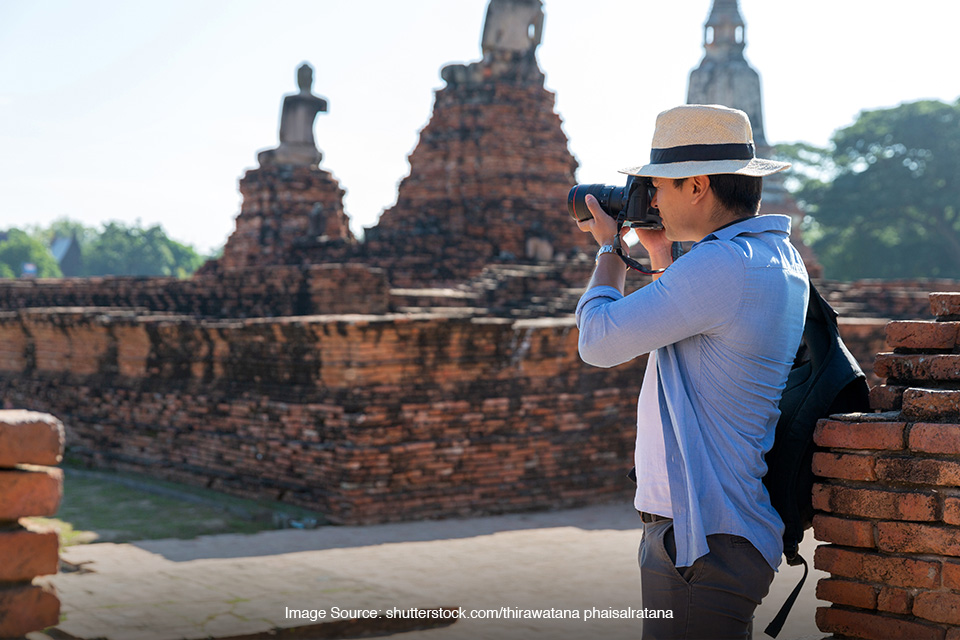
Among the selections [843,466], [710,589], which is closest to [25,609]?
[710,589]

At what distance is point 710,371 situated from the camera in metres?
1.96

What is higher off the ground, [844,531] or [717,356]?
[717,356]

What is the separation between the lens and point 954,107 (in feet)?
100

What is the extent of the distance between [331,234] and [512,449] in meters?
9.73

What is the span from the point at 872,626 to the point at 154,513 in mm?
5252

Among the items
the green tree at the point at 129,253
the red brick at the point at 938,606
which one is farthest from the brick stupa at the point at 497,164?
the green tree at the point at 129,253

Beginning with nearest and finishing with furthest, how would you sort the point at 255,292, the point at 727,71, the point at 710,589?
the point at 710,589, the point at 255,292, the point at 727,71

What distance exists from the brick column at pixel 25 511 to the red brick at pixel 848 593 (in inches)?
80.0

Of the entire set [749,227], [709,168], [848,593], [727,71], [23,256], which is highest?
[727,71]

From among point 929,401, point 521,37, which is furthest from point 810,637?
point 521,37

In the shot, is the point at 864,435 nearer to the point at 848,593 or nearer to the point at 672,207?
the point at 848,593

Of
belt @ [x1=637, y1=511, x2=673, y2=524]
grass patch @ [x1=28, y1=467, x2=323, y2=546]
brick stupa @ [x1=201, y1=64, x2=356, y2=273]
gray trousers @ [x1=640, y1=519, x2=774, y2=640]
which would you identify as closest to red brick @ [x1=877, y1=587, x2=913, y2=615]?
gray trousers @ [x1=640, y1=519, x2=774, y2=640]

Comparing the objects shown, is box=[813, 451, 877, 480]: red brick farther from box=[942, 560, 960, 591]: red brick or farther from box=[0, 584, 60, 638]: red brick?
box=[0, 584, 60, 638]: red brick

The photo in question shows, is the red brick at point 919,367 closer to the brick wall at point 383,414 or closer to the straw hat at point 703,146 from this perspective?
the straw hat at point 703,146
